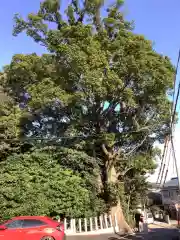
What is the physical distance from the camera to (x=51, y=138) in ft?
81.7

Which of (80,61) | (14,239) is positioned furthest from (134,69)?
(14,239)

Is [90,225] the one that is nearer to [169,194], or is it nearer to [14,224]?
[14,224]

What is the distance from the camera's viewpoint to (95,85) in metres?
21.8

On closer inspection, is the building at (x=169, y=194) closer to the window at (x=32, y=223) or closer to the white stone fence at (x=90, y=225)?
the white stone fence at (x=90, y=225)

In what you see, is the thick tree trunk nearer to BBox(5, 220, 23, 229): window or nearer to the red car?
the red car

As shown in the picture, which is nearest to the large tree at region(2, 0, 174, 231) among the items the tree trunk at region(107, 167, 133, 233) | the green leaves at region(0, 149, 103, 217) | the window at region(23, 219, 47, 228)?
the tree trunk at region(107, 167, 133, 233)

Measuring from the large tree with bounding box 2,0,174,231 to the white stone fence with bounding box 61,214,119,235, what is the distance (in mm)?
1333

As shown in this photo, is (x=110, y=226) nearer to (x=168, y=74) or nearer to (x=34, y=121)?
(x=34, y=121)

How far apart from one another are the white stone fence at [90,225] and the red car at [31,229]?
7.24 m

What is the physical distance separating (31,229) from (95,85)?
437 inches

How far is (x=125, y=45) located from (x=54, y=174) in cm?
1070

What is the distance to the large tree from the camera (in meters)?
22.4

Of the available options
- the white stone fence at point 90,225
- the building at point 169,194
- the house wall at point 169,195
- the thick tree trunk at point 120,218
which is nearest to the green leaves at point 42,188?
the white stone fence at point 90,225

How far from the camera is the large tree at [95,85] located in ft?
73.6
